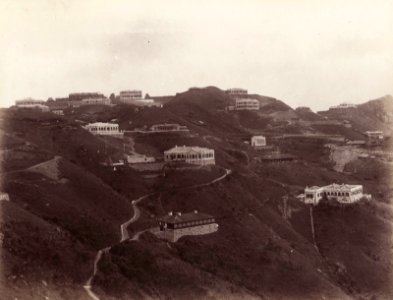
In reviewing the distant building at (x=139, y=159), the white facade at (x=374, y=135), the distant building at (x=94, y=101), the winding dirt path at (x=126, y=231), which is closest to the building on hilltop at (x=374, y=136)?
the white facade at (x=374, y=135)

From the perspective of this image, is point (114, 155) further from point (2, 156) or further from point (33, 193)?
point (33, 193)

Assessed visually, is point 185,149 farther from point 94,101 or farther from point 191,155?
point 94,101

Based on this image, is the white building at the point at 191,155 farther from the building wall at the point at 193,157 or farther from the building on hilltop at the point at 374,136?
the building on hilltop at the point at 374,136

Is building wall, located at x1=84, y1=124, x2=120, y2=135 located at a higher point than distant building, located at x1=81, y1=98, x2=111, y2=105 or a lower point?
lower

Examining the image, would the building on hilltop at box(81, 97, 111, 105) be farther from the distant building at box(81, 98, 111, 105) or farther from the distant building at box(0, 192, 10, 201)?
the distant building at box(0, 192, 10, 201)

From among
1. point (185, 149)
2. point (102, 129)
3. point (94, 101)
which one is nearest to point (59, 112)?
point (94, 101)

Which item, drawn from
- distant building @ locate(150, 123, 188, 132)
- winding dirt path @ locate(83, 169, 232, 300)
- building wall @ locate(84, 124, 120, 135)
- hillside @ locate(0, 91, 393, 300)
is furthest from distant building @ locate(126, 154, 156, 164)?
distant building @ locate(150, 123, 188, 132)
